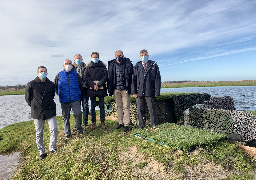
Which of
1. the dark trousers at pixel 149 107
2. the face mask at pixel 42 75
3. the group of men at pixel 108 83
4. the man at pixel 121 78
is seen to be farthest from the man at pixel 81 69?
the dark trousers at pixel 149 107

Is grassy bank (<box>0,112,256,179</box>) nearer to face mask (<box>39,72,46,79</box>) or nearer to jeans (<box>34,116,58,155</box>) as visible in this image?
jeans (<box>34,116,58,155</box>)

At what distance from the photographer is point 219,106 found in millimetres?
11773

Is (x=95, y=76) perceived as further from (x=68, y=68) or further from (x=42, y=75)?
(x=42, y=75)

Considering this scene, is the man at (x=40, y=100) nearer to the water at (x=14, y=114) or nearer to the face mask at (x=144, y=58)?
the water at (x=14, y=114)

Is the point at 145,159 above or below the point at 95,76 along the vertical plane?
below

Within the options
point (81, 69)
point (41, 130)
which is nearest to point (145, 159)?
point (41, 130)

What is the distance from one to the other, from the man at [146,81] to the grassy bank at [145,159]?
1.27 m

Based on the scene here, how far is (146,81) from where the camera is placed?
7.54 meters

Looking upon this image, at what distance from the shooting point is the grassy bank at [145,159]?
4684 millimetres

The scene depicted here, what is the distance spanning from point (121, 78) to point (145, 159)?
3.63 metres

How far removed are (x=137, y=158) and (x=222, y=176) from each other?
2.26 meters

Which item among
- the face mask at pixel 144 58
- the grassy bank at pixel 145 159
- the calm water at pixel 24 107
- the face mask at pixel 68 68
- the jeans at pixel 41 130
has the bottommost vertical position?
the calm water at pixel 24 107

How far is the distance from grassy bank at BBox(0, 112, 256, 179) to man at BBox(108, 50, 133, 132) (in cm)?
158

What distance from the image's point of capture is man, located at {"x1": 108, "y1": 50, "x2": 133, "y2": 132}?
7.67 meters
